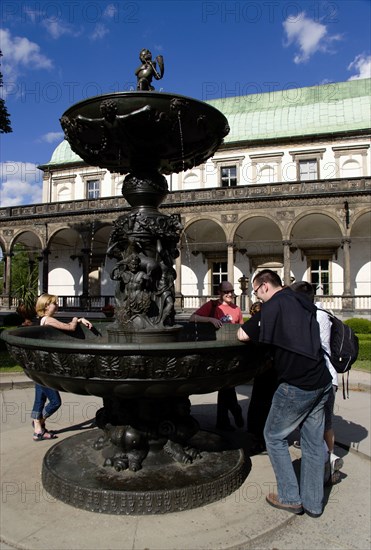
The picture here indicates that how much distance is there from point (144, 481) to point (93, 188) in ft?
108

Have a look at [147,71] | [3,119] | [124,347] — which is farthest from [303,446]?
[3,119]

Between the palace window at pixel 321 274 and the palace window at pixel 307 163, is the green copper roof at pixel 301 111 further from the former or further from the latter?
the palace window at pixel 321 274

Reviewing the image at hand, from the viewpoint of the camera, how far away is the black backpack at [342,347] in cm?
372

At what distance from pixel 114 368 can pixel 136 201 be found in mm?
2087

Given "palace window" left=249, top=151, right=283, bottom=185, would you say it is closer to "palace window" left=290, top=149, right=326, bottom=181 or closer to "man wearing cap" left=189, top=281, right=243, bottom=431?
"palace window" left=290, top=149, right=326, bottom=181

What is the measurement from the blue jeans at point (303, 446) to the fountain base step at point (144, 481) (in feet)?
1.82

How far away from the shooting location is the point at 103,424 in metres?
4.13

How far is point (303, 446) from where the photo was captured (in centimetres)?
339

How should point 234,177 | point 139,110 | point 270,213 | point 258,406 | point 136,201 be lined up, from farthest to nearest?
point 234,177 → point 270,213 → point 258,406 → point 136,201 → point 139,110

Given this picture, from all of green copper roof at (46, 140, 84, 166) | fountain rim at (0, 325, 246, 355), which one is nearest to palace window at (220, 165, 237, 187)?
green copper roof at (46, 140, 84, 166)

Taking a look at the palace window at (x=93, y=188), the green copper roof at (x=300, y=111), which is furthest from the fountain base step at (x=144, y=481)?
the palace window at (x=93, y=188)

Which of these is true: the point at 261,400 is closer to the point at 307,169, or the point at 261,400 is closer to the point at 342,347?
the point at 342,347

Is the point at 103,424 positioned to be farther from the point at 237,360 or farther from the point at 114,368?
the point at 237,360

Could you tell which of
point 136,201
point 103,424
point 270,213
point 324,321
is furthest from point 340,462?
point 270,213
